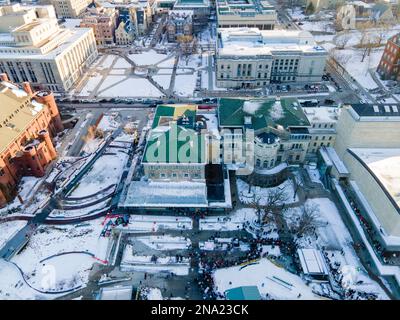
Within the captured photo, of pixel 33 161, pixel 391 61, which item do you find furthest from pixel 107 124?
pixel 391 61

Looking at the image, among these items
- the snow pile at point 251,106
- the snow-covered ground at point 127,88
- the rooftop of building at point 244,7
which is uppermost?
the rooftop of building at point 244,7

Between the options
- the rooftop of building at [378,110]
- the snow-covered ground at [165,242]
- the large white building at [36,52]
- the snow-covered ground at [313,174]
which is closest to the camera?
the snow-covered ground at [165,242]

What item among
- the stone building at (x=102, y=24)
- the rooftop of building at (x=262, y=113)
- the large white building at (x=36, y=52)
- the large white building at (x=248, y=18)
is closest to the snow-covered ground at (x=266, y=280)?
the rooftop of building at (x=262, y=113)

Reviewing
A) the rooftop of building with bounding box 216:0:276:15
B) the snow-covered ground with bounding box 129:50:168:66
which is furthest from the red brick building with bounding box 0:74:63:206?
the rooftop of building with bounding box 216:0:276:15

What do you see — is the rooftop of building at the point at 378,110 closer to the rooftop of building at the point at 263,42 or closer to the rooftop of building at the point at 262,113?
the rooftop of building at the point at 262,113

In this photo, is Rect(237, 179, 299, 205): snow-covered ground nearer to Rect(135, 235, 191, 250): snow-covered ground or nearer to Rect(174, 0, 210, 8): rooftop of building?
Rect(135, 235, 191, 250): snow-covered ground

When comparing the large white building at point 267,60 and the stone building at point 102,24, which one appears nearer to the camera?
the large white building at point 267,60

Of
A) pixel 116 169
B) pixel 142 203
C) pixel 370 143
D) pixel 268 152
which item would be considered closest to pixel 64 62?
pixel 116 169
